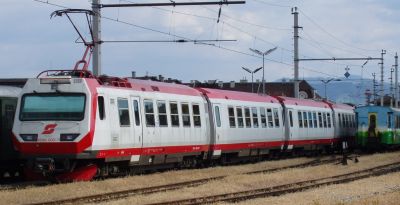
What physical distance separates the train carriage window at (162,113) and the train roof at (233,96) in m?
4.07

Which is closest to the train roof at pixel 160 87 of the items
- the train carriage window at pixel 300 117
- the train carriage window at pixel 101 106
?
the train carriage window at pixel 101 106

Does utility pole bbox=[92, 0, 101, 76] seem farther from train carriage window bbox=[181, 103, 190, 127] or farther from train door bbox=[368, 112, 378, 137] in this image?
train door bbox=[368, 112, 378, 137]

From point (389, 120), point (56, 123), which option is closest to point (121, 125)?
point (56, 123)

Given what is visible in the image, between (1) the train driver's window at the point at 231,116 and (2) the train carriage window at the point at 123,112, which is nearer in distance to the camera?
(2) the train carriage window at the point at 123,112

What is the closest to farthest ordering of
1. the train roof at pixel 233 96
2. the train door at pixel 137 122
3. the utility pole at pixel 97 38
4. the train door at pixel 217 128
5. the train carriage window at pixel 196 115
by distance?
the train door at pixel 137 122, the train carriage window at pixel 196 115, the utility pole at pixel 97 38, the train door at pixel 217 128, the train roof at pixel 233 96

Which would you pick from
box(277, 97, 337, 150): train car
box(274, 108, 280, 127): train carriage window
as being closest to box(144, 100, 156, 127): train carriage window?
box(274, 108, 280, 127): train carriage window

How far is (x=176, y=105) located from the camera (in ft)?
78.8

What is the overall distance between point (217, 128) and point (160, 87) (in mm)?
4500

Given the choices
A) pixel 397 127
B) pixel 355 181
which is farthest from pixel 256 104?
pixel 397 127

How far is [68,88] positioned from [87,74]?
3.04 ft

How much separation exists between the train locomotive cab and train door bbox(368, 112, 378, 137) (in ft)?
86.7

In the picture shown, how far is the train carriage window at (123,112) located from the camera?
20.5 m

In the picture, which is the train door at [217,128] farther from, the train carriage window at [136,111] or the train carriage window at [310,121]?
the train carriage window at [310,121]

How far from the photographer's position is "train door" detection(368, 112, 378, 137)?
42.8m
